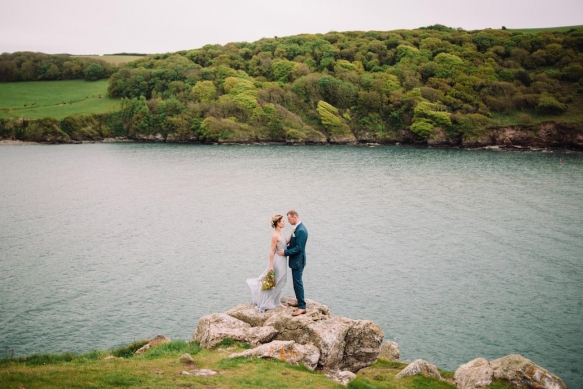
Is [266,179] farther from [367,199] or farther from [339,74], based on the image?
Result: [339,74]

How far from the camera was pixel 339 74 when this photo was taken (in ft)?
508

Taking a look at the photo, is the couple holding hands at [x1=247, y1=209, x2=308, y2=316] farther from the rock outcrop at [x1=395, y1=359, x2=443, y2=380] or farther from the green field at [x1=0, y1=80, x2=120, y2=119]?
the green field at [x1=0, y1=80, x2=120, y2=119]

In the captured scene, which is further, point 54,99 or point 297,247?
point 54,99

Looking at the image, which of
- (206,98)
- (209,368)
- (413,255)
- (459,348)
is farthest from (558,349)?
(206,98)

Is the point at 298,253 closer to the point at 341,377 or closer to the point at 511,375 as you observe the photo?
the point at 341,377

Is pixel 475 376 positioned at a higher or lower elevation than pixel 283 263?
lower

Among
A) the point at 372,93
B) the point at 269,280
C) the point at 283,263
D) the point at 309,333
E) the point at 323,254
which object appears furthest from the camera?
the point at 372,93

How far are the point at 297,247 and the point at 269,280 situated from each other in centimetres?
164

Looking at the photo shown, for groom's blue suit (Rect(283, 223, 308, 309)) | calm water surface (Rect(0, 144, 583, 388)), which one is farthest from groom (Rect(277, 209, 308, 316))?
calm water surface (Rect(0, 144, 583, 388))

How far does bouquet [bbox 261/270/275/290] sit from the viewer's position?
51.8ft

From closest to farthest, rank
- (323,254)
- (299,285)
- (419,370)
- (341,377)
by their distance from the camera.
→ 1. (341,377)
2. (299,285)
3. (419,370)
4. (323,254)

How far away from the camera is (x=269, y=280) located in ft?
51.9

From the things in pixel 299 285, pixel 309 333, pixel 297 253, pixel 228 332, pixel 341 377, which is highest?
pixel 297 253

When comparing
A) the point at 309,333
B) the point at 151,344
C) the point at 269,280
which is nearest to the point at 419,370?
the point at 309,333
